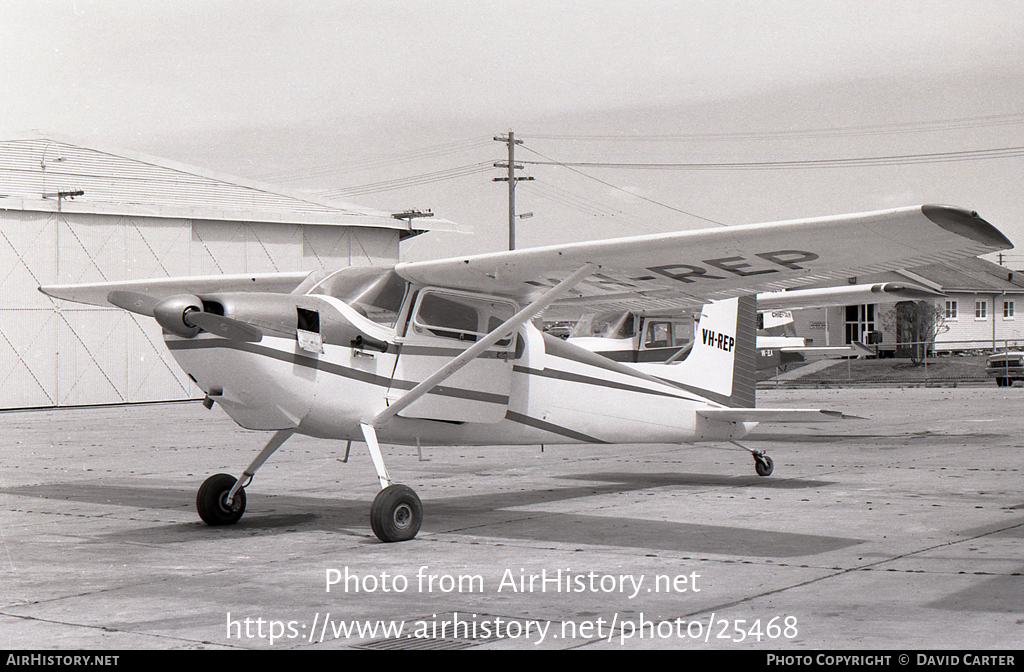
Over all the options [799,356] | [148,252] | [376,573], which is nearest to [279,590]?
[376,573]

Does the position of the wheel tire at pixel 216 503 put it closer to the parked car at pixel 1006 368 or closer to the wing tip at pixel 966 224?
the wing tip at pixel 966 224

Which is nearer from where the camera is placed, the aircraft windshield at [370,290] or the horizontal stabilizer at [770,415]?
the aircraft windshield at [370,290]

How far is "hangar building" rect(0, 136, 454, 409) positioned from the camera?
31609 mm

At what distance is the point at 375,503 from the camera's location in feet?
25.9

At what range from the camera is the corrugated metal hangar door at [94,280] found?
31.4 metres

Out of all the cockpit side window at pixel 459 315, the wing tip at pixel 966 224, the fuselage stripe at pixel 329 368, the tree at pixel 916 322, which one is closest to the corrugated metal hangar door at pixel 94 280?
the cockpit side window at pixel 459 315

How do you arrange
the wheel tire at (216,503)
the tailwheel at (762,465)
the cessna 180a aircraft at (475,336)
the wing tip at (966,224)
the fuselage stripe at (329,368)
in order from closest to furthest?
the wing tip at (966,224), the cessna 180a aircraft at (475,336), the fuselage stripe at (329,368), the wheel tire at (216,503), the tailwheel at (762,465)

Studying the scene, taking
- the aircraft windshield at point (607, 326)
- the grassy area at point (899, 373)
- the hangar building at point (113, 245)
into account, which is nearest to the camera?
the aircraft windshield at point (607, 326)

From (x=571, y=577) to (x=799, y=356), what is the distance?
23.7m

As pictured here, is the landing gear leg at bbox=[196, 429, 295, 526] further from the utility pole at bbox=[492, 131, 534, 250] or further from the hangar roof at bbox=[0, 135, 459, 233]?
the utility pole at bbox=[492, 131, 534, 250]

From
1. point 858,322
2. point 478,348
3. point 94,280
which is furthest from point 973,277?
point 478,348

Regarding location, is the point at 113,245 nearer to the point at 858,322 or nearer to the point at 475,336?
the point at 475,336

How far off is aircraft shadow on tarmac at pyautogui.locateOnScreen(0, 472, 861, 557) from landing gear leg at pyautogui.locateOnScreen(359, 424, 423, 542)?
369 mm

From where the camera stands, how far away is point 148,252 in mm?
34312
